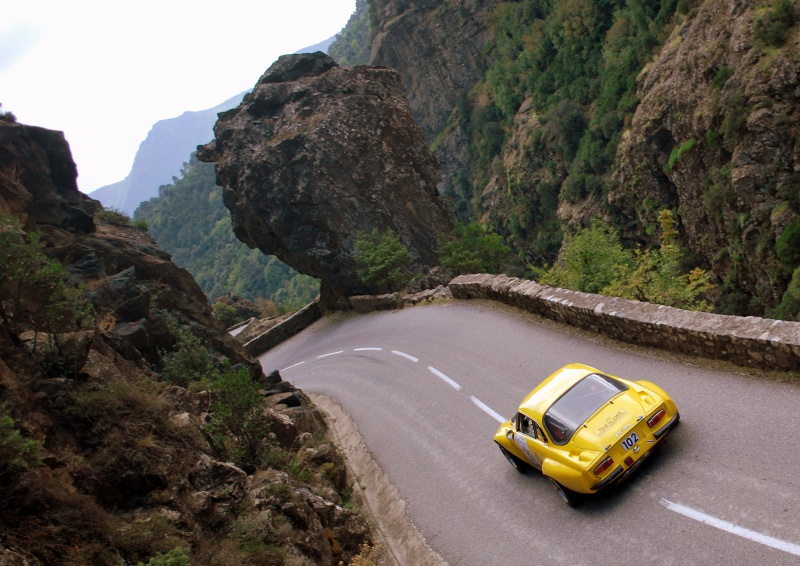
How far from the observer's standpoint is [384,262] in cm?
2706

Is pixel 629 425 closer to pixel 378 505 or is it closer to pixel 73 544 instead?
pixel 378 505

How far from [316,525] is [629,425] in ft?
14.7

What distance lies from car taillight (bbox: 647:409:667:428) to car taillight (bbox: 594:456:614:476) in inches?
28.2

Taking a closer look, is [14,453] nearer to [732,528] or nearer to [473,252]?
[732,528]

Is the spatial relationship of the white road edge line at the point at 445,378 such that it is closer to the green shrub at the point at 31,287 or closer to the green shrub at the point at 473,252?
the green shrub at the point at 31,287

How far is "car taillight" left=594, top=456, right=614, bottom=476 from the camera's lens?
725 cm

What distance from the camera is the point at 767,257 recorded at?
2962cm

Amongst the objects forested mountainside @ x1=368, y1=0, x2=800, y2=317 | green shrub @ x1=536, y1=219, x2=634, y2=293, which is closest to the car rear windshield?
green shrub @ x1=536, y1=219, x2=634, y2=293

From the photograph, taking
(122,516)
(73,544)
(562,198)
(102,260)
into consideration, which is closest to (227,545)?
(122,516)

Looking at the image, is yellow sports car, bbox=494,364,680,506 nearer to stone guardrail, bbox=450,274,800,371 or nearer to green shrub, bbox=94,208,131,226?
stone guardrail, bbox=450,274,800,371

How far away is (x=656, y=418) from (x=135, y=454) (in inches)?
259

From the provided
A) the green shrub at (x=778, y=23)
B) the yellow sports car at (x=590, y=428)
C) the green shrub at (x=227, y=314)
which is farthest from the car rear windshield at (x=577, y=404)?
the green shrub at (x=227, y=314)

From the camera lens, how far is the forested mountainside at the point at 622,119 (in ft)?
98.3

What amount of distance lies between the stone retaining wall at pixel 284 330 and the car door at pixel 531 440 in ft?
81.5
